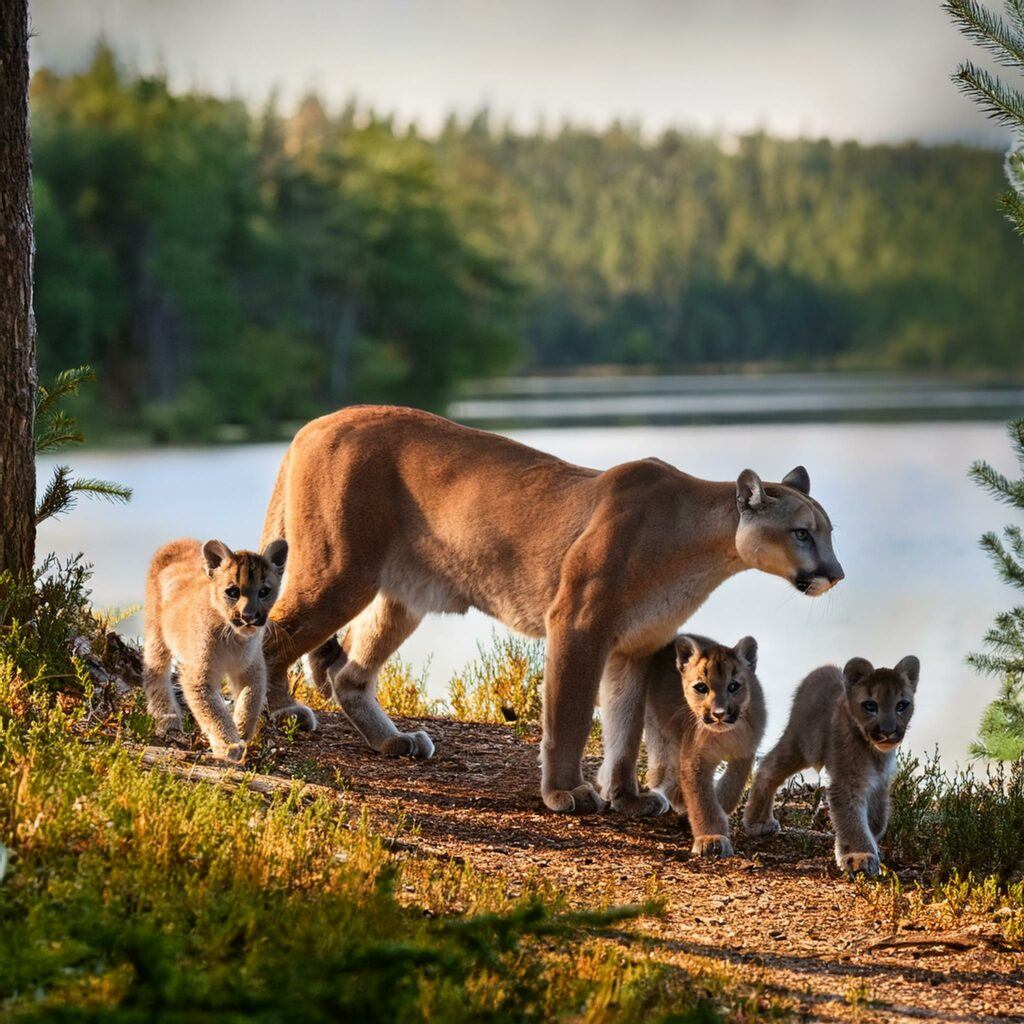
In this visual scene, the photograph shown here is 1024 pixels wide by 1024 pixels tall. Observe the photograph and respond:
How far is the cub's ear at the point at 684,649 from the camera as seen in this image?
7.11 metres

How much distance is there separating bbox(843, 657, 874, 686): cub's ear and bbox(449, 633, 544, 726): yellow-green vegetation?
3556mm

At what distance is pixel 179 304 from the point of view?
59.1 metres

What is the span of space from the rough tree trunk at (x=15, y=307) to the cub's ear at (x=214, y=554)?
4.05 ft

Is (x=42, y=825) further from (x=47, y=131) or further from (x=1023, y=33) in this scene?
(x=47, y=131)

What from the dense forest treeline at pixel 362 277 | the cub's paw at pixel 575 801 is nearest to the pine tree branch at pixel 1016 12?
the cub's paw at pixel 575 801

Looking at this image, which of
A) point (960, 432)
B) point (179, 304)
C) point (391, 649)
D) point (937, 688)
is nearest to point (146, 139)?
point (179, 304)

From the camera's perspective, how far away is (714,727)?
272 inches

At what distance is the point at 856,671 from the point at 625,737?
1.30m

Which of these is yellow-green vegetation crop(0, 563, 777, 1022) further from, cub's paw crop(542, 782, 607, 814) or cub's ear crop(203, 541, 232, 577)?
cub's paw crop(542, 782, 607, 814)

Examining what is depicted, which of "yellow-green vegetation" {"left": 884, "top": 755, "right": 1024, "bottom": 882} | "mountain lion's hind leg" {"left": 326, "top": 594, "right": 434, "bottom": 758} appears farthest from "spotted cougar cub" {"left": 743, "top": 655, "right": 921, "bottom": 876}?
"mountain lion's hind leg" {"left": 326, "top": 594, "right": 434, "bottom": 758}

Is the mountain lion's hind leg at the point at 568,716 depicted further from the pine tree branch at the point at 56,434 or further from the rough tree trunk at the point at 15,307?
the pine tree branch at the point at 56,434

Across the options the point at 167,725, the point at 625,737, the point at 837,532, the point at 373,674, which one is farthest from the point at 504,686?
the point at 837,532

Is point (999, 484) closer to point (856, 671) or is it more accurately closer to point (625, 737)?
point (856, 671)

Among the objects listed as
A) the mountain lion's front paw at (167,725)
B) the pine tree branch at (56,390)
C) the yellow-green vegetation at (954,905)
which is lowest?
the yellow-green vegetation at (954,905)
